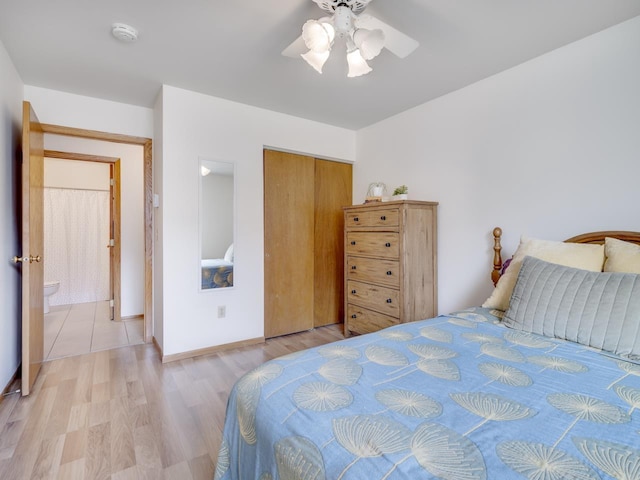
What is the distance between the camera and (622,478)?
0.63 metres

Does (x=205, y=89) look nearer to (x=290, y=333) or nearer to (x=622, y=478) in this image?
(x=290, y=333)

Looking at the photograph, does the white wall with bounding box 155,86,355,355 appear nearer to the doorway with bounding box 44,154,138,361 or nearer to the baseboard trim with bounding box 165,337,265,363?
the baseboard trim with bounding box 165,337,265,363

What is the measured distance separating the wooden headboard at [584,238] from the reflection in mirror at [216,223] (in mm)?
2259

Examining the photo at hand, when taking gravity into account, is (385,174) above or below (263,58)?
below

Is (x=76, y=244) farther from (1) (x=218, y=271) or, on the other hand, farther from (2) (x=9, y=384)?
(1) (x=218, y=271)

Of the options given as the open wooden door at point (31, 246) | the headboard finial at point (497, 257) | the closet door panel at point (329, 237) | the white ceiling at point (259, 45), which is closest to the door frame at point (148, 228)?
the white ceiling at point (259, 45)

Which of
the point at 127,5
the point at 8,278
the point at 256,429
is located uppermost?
the point at 127,5

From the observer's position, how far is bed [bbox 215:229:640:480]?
26.9 inches

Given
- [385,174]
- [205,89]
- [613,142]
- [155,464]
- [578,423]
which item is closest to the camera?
[578,423]

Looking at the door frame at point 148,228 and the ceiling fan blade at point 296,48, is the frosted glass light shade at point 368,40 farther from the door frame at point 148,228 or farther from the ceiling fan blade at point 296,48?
the door frame at point 148,228

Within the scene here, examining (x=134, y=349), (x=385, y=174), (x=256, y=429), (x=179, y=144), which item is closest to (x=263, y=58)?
(x=179, y=144)

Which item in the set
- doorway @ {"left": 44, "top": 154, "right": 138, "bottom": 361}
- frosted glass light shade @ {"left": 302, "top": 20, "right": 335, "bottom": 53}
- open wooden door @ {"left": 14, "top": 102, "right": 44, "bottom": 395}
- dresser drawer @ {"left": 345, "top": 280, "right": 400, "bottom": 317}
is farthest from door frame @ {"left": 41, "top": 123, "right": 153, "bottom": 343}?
frosted glass light shade @ {"left": 302, "top": 20, "right": 335, "bottom": 53}

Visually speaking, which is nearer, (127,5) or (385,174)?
(127,5)

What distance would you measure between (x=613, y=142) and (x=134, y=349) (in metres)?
4.05
